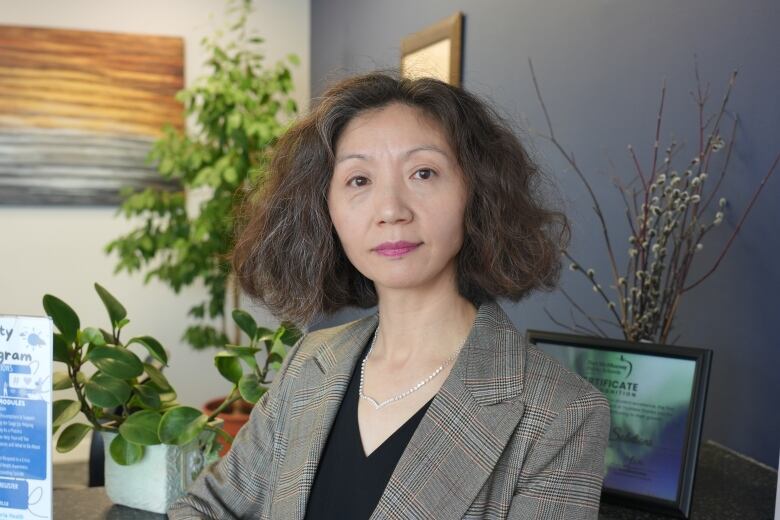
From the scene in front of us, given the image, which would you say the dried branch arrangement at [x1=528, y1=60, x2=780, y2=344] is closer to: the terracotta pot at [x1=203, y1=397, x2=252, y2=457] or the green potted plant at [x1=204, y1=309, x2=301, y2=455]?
the green potted plant at [x1=204, y1=309, x2=301, y2=455]

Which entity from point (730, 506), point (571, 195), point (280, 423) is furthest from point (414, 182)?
point (571, 195)

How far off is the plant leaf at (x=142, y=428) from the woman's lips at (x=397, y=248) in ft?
1.62

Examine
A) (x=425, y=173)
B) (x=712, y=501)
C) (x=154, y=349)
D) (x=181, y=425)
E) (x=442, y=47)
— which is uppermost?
(x=442, y=47)

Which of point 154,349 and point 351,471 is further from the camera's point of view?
point 154,349

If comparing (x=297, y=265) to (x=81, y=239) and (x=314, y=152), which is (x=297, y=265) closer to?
(x=314, y=152)

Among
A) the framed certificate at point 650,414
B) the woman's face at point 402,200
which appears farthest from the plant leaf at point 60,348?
the framed certificate at point 650,414

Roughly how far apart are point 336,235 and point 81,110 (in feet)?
11.3

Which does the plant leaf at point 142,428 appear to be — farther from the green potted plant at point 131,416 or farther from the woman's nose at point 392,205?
the woman's nose at point 392,205

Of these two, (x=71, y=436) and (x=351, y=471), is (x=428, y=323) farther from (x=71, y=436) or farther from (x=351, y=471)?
(x=71, y=436)

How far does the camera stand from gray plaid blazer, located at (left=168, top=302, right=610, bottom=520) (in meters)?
1.02

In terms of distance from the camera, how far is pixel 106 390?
132 centimetres

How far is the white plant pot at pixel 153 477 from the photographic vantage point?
4.42 ft

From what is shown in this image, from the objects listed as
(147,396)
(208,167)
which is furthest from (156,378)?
(208,167)

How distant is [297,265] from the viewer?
1365mm
